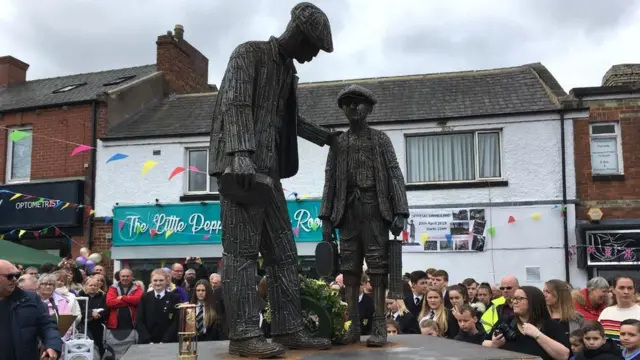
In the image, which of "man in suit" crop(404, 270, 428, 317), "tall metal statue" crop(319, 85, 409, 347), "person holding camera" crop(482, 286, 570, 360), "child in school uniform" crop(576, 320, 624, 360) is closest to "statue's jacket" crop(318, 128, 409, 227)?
"tall metal statue" crop(319, 85, 409, 347)

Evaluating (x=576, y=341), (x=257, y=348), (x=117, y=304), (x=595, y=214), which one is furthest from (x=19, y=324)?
(x=595, y=214)

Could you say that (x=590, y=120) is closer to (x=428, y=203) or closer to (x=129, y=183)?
(x=428, y=203)

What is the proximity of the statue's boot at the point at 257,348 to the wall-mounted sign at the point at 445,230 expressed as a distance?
1029 centimetres

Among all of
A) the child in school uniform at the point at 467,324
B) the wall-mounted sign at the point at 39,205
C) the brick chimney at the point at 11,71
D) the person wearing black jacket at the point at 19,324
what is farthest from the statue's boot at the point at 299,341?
the brick chimney at the point at 11,71

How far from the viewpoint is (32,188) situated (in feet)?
55.4

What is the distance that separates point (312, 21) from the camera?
4422mm

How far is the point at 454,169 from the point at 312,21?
11047mm

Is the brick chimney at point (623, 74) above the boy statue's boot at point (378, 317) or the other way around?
above

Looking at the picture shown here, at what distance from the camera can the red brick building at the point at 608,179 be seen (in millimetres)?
13477

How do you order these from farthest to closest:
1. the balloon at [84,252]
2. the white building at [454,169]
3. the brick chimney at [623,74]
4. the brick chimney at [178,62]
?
1. the brick chimney at [178,62]
2. the brick chimney at [623,74]
3. the balloon at [84,252]
4. the white building at [454,169]

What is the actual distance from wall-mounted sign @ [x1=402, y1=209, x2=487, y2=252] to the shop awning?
7.61m

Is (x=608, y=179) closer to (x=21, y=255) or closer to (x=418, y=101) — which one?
(x=418, y=101)

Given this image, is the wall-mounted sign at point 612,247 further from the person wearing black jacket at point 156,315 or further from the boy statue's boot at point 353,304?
the boy statue's boot at point 353,304

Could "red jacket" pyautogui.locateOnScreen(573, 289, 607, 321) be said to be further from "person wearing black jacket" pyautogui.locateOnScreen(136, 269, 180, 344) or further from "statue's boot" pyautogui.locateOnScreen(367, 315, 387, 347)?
"person wearing black jacket" pyautogui.locateOnScreen(136, 269, 180, 344)
